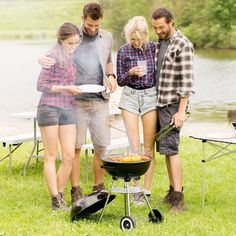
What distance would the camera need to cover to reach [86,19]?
5137 mm

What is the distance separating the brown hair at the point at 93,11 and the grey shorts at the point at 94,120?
631mm

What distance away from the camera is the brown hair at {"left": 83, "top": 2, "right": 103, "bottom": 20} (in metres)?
5.05

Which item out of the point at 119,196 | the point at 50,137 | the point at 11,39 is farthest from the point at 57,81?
the point at 11,39

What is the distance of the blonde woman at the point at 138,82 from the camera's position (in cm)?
519

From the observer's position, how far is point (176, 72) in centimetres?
512

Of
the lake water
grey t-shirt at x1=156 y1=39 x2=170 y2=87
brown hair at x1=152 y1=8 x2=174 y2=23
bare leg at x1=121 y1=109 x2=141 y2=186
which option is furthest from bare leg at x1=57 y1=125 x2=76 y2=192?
the lake water

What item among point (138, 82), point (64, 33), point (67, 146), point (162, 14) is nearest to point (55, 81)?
point (64, 33)

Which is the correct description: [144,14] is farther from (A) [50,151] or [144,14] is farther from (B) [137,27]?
(A) [50,151]

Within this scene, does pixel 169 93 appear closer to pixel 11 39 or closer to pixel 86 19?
pixel 86 19

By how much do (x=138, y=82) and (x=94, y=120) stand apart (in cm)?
43

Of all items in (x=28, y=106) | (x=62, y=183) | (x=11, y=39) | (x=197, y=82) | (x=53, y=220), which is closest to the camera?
(x=53, y=220)

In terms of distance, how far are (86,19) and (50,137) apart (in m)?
0.86

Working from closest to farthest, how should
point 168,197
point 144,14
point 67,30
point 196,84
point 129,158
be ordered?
point 129,158
point 67,30
point 168,197
point 196,84
point 144,14

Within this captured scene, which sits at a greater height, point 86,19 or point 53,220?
point 86,19
